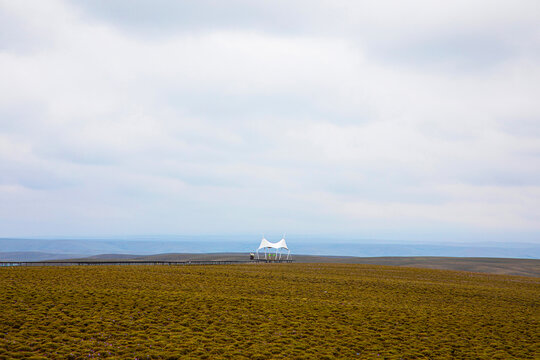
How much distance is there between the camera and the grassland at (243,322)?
62.6 ft

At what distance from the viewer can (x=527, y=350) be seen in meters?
21.1

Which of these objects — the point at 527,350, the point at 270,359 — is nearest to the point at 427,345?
the point at 527,350

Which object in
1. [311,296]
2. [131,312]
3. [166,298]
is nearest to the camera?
[131,312]

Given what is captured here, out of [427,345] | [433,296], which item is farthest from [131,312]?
[433,296]

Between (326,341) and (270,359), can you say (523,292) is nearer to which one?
(326,341)

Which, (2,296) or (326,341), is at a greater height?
(2,296)

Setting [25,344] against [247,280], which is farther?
[247,280]

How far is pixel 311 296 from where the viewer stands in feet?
109

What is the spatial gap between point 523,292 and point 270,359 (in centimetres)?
3638

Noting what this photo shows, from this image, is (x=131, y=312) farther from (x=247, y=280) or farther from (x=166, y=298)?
(x=247, y=280)

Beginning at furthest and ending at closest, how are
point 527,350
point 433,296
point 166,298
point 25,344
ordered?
point 433,296, point 166,298, point 527,350, point 25,344

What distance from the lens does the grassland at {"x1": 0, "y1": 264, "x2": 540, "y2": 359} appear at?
62.6 feet

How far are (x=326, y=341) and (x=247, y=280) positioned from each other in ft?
71.1

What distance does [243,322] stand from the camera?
23891mm
